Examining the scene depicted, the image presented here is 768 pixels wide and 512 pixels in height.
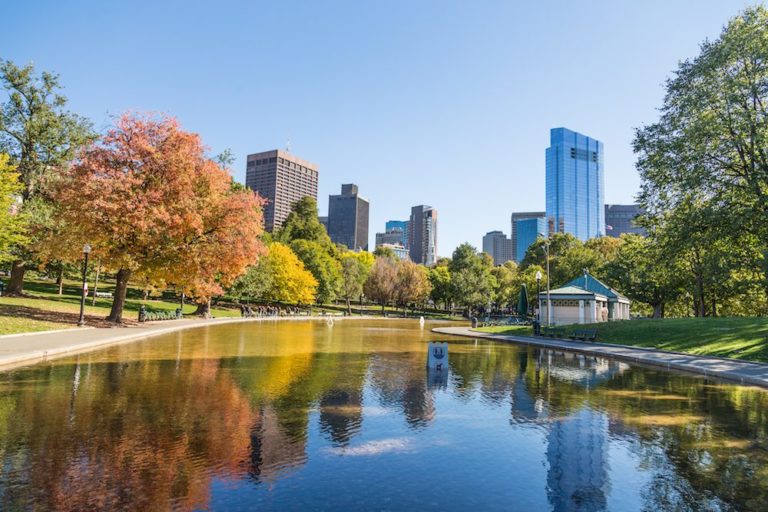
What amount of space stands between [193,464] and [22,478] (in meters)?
1.97

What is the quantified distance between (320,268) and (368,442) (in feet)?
251

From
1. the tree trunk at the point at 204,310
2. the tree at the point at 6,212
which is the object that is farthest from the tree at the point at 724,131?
the tree trunk at the point at 204,310

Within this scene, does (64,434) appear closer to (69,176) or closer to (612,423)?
(612,423)

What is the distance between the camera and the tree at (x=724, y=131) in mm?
25438

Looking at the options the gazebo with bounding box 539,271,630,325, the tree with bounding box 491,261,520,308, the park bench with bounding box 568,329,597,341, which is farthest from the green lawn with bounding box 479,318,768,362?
the tree with bounding box 491,261,520,308

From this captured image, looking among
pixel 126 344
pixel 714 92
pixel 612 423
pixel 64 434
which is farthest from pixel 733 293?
pixel 64 434

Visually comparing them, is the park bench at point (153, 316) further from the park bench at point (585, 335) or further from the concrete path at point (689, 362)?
the park bench at point (585, 335)

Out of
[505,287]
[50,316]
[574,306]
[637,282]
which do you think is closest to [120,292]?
[50,316]

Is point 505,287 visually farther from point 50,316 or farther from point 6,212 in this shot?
point 6,212

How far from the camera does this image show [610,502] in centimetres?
588

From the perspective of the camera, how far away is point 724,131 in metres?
26.7

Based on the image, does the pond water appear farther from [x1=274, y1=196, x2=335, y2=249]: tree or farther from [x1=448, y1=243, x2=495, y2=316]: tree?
[x1=274, y1=196, x2=335, y2=249]: tree

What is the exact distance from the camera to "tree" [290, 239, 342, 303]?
83.8m

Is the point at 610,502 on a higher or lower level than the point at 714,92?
lower
